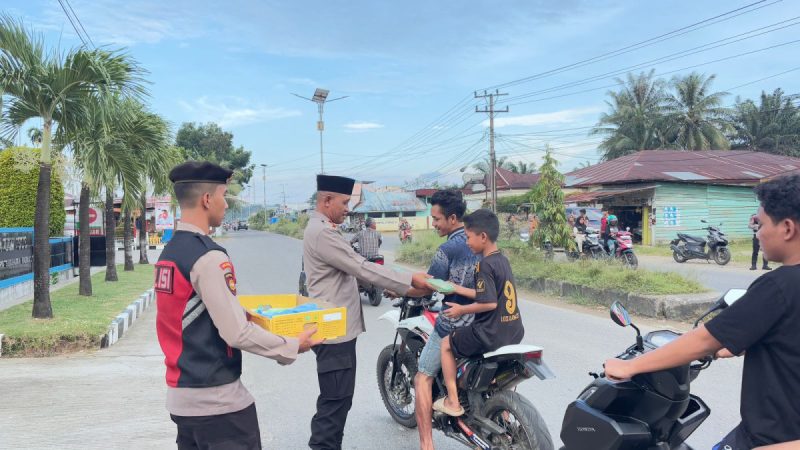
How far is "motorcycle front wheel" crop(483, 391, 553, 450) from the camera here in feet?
10.5

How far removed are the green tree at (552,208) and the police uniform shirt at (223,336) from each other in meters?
11.6

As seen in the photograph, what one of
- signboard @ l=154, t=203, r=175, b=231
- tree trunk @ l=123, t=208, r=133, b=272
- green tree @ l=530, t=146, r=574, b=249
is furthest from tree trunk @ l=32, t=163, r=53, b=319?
signboard @ l=154, t=203, r=175, b=231

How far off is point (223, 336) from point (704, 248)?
17469mm

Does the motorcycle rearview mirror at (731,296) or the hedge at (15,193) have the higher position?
→ the hedge at (15,193)

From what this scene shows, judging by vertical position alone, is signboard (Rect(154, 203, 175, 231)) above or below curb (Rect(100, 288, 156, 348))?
above

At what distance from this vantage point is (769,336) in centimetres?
186

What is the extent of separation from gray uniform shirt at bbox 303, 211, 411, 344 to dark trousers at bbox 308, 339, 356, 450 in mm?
73

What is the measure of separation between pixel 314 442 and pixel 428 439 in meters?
0.74

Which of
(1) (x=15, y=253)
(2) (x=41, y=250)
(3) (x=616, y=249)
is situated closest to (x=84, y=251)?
(1) (x=15, y=253)

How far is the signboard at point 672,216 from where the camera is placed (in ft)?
83.1

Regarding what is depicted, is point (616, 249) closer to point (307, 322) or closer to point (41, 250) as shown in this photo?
point (41, 250)

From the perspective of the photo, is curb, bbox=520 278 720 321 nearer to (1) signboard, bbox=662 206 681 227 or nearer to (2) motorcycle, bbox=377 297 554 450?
(2) motorcycle, bbox=377 297 554 450

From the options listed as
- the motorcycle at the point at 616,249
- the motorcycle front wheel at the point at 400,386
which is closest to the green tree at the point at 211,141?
the motorcycle at the point at 616,249

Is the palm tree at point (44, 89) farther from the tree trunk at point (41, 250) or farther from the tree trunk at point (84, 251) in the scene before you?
the tree trunk at point (84, 251)
